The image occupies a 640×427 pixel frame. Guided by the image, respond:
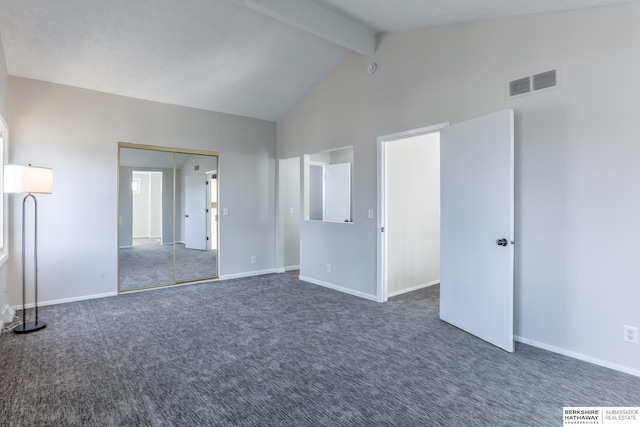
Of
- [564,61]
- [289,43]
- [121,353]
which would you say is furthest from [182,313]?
[564,61]

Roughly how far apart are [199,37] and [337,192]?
3.34 metres

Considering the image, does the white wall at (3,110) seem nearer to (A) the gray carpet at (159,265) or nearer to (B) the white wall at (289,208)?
(A) the gray carpet at (159,265)

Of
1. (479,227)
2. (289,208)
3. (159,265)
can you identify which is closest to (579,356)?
(479,227)

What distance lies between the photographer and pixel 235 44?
14.0 ft

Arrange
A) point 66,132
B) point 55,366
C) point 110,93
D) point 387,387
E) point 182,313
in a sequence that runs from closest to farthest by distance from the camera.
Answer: point 387,387, point 55,366, point 182,313, point 66,132, point 110,93

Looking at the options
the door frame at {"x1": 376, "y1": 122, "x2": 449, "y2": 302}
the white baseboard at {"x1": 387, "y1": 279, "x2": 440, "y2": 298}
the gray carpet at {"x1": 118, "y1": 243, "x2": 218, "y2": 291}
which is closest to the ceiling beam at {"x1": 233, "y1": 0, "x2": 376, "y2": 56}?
the door frame at {"x1": 376, "y1": 122, "x2": 449, "y2": 302}

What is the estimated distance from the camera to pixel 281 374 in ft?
8.41

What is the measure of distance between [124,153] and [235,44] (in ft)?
7.49

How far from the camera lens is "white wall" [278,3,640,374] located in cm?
260

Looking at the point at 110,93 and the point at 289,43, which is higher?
the point at 289,43

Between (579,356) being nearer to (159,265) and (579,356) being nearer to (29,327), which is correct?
(29,327)

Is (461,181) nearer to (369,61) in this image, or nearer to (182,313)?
(369,61)

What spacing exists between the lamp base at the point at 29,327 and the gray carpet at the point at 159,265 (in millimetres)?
1355
